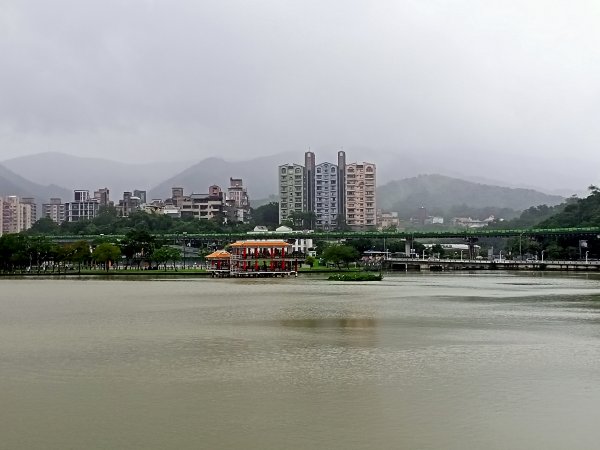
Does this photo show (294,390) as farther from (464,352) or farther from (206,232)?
(206,232)

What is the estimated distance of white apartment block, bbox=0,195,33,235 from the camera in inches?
6983

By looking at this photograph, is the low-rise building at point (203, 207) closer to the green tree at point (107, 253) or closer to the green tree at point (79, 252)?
the green tree at point (79, 252)

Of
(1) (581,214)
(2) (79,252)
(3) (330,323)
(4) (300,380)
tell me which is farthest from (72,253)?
(4) (300,380)

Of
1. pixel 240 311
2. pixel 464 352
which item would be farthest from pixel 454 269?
pixel 464 352

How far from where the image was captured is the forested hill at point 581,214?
3388 inches

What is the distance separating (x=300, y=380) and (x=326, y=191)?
147 metres

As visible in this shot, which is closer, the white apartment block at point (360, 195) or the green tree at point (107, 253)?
the green tree at point (107, 253)

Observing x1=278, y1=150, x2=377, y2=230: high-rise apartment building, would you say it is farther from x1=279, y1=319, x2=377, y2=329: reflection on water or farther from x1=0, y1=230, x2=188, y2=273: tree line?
x1=279, y1=319, x2=377, y2=329: reflection on water

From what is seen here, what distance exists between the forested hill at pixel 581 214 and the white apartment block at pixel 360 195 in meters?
59.6

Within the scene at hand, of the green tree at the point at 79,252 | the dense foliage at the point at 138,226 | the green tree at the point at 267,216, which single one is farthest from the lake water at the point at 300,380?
the green tree at the point at 267,216

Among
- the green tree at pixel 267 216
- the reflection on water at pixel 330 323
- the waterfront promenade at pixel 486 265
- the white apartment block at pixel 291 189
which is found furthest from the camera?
the white apartment block at pixel 291 189

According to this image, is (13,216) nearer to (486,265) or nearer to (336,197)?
(336,197)

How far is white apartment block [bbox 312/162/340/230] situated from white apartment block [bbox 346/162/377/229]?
21.9 ft

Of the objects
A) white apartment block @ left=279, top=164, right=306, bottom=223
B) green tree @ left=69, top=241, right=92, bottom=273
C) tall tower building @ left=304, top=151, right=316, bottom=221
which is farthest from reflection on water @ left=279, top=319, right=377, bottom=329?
tall tower building @ left=304, top=151, right=316, bottom=221
